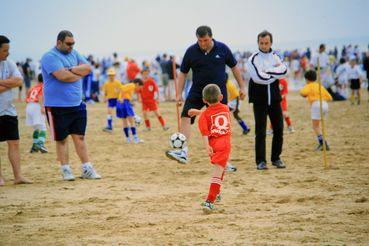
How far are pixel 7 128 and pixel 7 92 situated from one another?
0.57 metres

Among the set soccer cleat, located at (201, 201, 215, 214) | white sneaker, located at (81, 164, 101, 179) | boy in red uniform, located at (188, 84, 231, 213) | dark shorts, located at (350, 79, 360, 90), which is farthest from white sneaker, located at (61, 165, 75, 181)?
dark shorts, located at (350, 79, 360, 90)

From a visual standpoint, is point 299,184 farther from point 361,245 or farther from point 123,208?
point 361,245

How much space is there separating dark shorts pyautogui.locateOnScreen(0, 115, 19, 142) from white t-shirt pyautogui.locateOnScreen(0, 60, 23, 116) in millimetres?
80

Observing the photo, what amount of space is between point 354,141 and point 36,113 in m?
7.16

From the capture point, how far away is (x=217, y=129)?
25.6 ft

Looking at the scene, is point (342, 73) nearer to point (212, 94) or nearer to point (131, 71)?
point (131, 71)

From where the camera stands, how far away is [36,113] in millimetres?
14258

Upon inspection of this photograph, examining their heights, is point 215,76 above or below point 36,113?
above

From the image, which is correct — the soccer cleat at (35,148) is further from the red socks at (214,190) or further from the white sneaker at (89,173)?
the red socks at (214,190)

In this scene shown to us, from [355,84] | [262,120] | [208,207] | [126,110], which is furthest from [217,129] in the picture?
[355,84]

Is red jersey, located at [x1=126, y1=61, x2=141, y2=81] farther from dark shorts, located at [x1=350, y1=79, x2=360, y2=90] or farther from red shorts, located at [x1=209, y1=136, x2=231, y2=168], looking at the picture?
red shorts, located at [x1=209, y1=136, x2=231, y2=168]

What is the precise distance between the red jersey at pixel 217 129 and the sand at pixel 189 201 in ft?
2.22

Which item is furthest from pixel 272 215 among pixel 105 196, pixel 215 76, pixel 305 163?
pixel 305 163

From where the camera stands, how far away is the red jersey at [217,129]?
7766 mm
